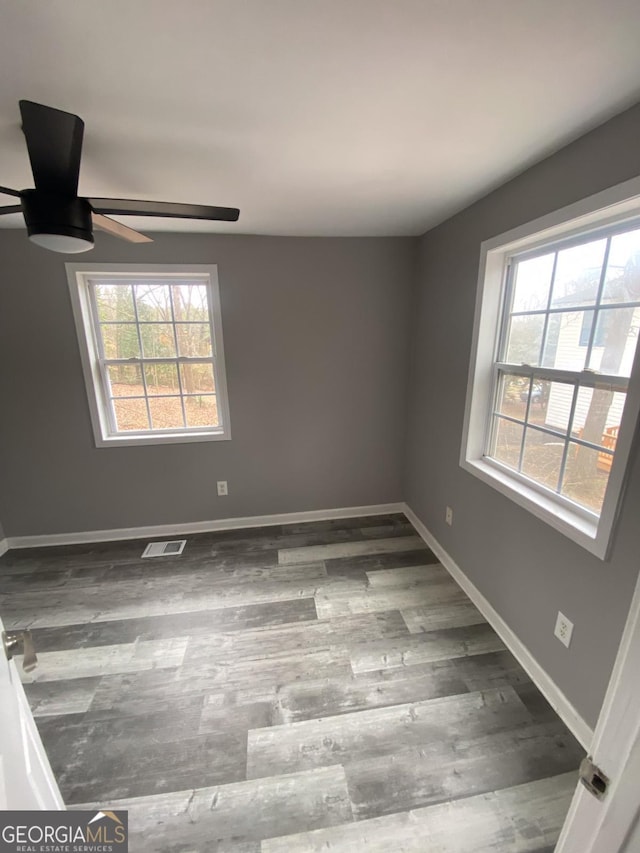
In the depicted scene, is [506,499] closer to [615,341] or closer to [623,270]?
[615,341]

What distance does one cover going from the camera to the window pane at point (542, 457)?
151 cm

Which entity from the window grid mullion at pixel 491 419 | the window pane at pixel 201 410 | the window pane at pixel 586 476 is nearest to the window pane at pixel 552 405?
the window pane at pixel 586 476

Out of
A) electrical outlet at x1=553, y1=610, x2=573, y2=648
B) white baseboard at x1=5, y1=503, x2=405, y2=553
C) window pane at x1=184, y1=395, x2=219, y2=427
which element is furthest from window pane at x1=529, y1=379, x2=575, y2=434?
window pane at x1=184, y1=395, x2=219, y2=427

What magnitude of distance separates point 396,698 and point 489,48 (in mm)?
2264

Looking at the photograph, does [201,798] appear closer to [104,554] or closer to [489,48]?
[104,554]

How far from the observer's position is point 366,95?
3.29 ft

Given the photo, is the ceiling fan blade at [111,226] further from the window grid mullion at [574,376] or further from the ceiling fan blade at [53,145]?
the window grid mullion at [574,376]

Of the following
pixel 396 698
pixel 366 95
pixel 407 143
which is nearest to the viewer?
pixel 366 95

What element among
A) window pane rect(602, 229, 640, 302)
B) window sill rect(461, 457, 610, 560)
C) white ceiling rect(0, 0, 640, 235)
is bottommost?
window sill rect(461, 457, 610, 560)

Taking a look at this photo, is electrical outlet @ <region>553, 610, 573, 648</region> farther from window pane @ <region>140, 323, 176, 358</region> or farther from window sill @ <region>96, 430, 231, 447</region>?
window pane @ <region>140, 323, 176, 358</region>

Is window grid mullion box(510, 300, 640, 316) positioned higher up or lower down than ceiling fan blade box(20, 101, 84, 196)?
lower down

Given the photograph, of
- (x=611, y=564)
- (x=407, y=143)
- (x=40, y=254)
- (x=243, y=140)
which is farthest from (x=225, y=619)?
(x=40, y=254)

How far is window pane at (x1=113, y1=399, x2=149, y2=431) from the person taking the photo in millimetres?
2559

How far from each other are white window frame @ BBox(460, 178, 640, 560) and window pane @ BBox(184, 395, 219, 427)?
1874mm
